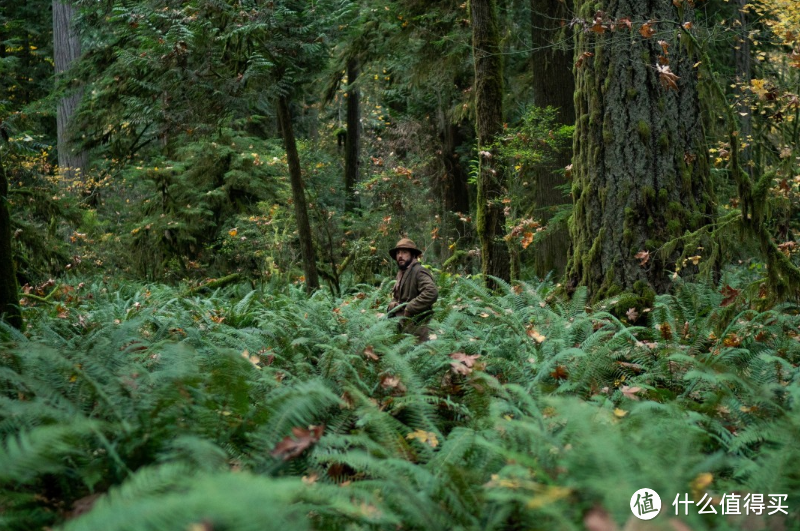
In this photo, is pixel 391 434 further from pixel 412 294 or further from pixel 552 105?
pixel 552 105

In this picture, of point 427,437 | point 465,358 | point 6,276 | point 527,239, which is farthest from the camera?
point 527,239

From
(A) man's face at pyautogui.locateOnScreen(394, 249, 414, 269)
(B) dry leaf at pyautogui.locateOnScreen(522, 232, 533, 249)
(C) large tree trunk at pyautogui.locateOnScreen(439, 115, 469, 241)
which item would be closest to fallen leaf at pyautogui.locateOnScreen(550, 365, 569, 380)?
(A) man's face at pyautogui.locateOnScreen(394, 249, 414, 269)

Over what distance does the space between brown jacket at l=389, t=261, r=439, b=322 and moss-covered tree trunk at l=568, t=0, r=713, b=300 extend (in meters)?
1.71

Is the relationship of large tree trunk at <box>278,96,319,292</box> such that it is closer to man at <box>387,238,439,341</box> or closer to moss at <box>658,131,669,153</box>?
man at <box>387,238,439,341</box>

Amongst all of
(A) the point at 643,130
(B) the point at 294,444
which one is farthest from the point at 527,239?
(B) the point at 294,444

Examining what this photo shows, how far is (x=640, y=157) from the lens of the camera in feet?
22.7

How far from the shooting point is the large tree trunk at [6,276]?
5438 millimetres

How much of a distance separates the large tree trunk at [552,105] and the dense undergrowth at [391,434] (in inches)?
227

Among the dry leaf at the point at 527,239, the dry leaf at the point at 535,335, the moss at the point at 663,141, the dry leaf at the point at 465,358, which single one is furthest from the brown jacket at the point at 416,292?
the moss at the point at 663,141

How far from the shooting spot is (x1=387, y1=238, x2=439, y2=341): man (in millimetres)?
7051

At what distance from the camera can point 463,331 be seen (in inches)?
271

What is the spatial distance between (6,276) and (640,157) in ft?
19.6

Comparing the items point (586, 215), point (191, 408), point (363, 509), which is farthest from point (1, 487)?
point (586, 215)

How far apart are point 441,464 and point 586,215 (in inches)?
187
